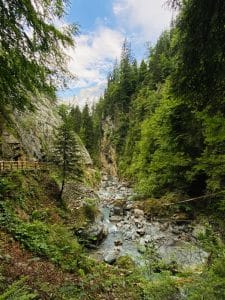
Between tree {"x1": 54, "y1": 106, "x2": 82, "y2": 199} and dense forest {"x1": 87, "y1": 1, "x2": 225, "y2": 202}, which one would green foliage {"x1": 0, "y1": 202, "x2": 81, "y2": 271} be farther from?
tree {"x1": 54, "y1": 106, "x2": 82, "y2": 199}

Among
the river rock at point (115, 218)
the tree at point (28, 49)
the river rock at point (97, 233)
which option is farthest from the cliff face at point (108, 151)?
the tree at point (28, 49)

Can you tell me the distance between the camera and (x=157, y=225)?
17531mm

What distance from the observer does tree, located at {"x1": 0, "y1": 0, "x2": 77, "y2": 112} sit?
5.08 metres

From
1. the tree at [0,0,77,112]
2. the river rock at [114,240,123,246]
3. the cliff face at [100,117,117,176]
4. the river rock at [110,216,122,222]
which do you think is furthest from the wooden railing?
the cliff face at [100,117,117,176]

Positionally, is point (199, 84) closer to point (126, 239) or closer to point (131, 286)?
point (131, 286)

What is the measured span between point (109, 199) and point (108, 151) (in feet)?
136

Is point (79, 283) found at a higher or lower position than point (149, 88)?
lower

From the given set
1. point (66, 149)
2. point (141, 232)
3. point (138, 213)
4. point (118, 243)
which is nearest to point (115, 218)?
point (138, 213)

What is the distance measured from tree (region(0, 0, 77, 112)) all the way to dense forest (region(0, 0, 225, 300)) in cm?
2

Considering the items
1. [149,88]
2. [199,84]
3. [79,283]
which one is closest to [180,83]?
[199,84]

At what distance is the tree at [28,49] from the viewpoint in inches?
200

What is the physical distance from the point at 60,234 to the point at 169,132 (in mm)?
10648

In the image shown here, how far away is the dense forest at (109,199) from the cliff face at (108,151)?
123ft

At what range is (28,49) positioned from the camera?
18.1 ft
